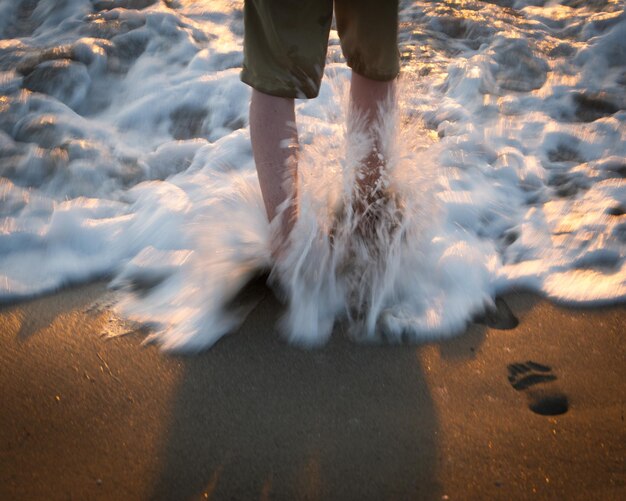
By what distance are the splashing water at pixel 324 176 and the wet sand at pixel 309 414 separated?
10 cm

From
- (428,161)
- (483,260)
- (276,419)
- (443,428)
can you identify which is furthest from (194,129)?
(443,428)

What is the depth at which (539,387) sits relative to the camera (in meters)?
1.44

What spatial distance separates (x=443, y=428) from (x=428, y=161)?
87cm

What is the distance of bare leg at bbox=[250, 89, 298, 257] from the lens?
4.96 feet

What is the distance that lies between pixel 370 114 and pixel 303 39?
1.28ft

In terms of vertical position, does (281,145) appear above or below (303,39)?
below

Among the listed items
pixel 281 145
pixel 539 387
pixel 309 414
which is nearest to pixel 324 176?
pixel 281 145

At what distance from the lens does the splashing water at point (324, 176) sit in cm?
170

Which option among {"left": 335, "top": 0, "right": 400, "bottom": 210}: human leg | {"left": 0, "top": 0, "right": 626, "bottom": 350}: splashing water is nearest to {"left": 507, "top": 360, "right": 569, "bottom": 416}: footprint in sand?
{"left": 0, "top": 0, "right": 626, "bottom": 350}: splashing water

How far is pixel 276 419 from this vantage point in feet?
4.45

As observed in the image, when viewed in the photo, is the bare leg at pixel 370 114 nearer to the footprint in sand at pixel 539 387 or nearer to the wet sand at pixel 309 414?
the wet sand at pixel 309 414

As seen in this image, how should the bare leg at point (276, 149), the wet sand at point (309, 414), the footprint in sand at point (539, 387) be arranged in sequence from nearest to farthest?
the wet sand at point (309, 414)
the footprint in sand at point (539, 387)
the bare leg at point (276, 149)

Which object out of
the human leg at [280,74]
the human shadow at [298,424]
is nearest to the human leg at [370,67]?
the human leg at [280,74]

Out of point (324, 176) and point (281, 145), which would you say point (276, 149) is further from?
point (324, 176)
